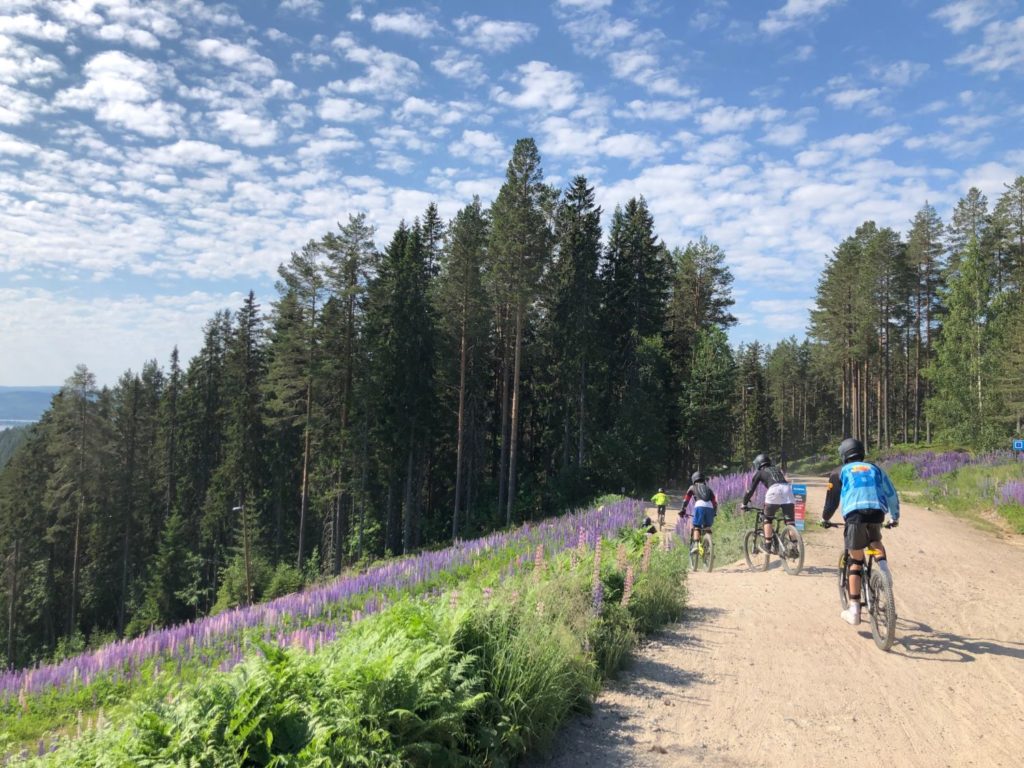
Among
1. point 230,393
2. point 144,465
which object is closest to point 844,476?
point 230,393

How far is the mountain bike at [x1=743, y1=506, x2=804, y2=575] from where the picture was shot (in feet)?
31.2

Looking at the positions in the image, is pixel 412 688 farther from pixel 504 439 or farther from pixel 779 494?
pixel 504 439

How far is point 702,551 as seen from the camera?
10492 mm

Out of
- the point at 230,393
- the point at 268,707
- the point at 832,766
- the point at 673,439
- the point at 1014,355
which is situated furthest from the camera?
the point at 230,393

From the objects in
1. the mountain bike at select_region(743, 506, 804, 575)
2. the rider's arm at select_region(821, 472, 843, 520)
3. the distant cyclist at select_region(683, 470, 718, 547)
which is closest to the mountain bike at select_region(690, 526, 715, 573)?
the distant cyclist at select_region(683, 470, 718, 547)

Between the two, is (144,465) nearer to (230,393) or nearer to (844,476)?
(230,393)

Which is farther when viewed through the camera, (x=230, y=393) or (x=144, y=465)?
(x=144, y=465)

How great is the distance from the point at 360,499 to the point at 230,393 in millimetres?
16900

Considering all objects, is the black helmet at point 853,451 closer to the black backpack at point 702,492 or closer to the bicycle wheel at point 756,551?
the black backpack at point 702,492

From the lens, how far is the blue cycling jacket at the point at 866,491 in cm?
604

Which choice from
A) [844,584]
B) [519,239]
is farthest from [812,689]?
[519,239]

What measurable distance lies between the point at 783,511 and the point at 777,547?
0.64 meters

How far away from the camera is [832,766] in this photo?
3.86 m

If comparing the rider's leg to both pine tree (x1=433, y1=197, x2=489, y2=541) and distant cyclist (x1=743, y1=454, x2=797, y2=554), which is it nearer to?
distant cyclist (x1=743, y1=454, x2=797, y2=554)
